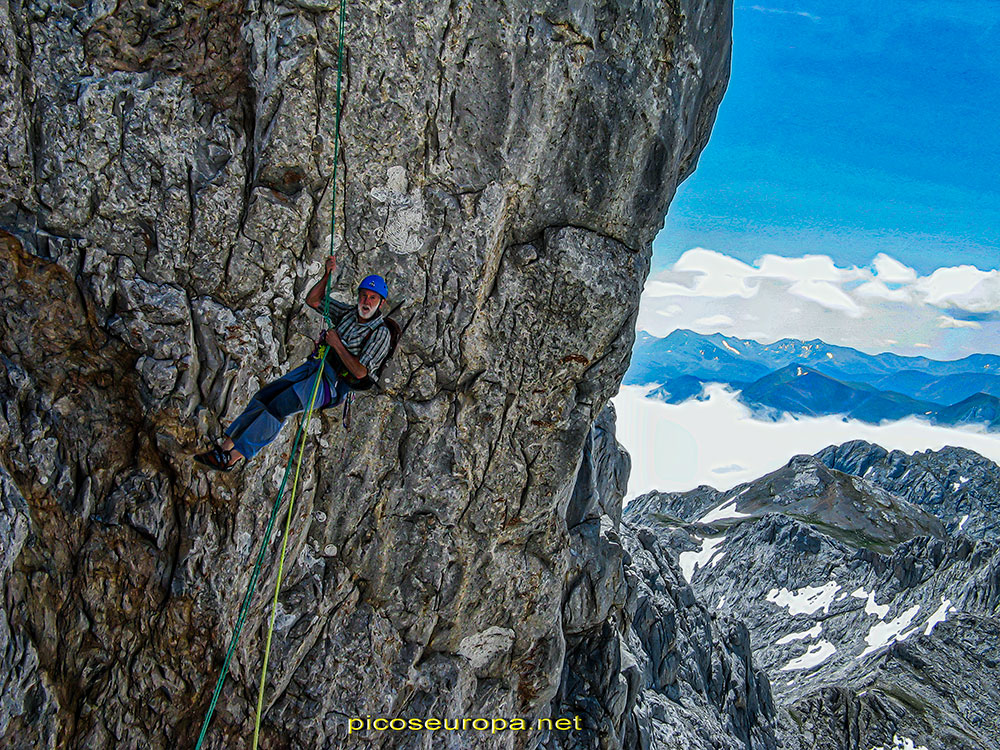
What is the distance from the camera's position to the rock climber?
1131 centimetres

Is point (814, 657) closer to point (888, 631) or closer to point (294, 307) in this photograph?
point (888, 631)

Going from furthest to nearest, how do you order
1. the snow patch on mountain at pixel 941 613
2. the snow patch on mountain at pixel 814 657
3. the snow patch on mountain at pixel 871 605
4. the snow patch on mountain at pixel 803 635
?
the snow patch on mountain at pixel 803 635, the snow patch on mountain at pixel 871 605, the snow patch on mountain at pixel 814 657, the snow patch on mountain at pixel 941 613

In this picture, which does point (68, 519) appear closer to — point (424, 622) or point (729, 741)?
point (424, 622)

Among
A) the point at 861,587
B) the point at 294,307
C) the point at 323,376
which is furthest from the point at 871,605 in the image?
the point at 323,376

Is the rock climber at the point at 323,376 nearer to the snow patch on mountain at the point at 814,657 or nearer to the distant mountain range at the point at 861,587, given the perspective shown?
the distant mountain range at the point at 861,587

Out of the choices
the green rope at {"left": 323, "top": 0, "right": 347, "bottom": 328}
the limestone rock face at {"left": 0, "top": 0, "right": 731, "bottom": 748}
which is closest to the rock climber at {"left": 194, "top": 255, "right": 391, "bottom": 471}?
the green rope at {"left": 323, "top": 0, "right": 347, "bottom": 328}

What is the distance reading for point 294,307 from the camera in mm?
14953

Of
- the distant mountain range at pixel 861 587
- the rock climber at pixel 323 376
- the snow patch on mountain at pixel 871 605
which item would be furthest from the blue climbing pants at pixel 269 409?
the snow patch on mountain at pixel 871 605

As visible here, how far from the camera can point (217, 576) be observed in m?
14.5

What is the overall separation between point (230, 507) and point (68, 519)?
3.22m

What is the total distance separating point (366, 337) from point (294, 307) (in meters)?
4.17

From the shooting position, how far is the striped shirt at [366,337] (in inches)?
457

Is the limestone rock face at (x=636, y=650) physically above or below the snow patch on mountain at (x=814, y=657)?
above

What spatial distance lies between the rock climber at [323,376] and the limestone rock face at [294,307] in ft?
10.7
